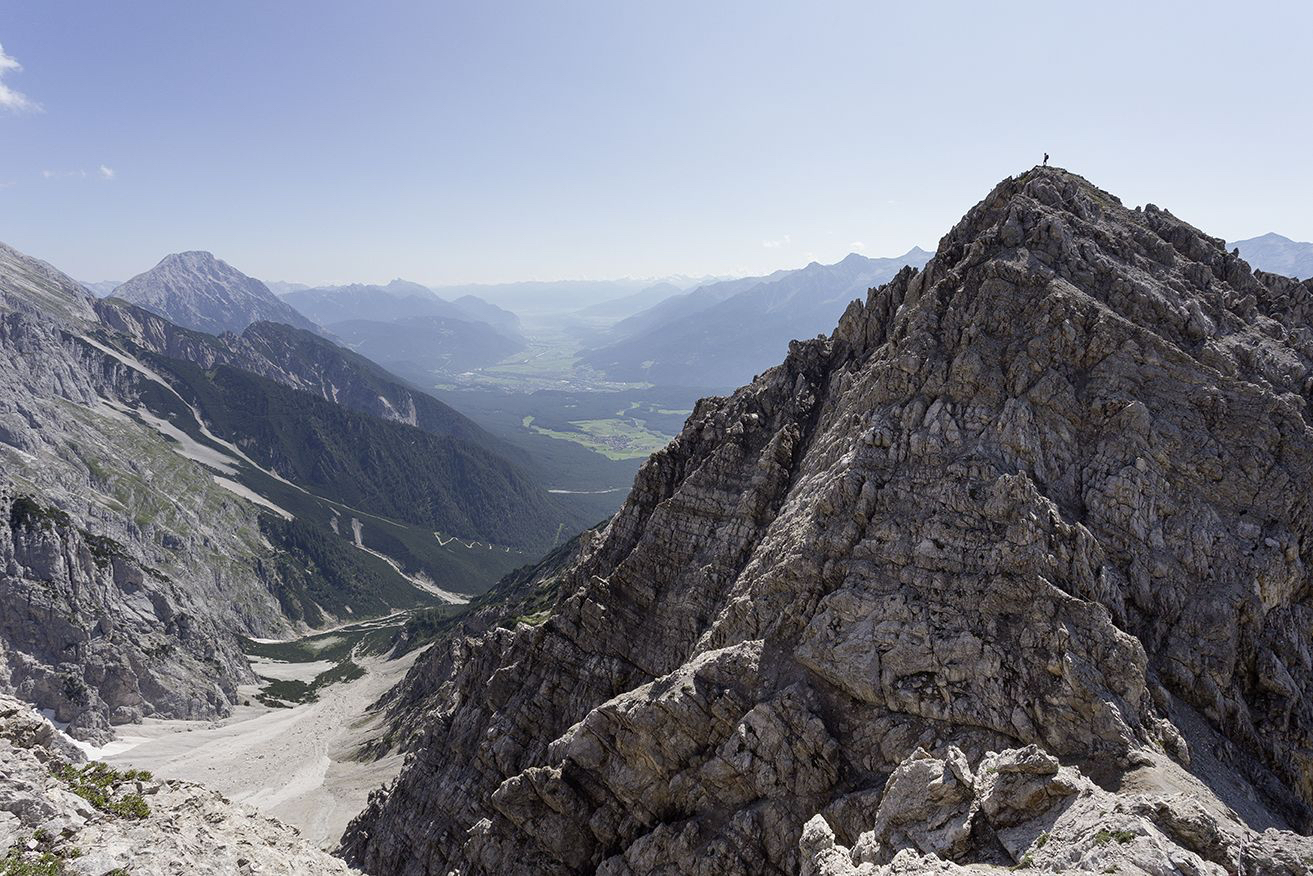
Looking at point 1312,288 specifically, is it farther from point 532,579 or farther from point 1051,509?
point 532,579

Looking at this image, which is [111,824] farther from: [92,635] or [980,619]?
[92,635]

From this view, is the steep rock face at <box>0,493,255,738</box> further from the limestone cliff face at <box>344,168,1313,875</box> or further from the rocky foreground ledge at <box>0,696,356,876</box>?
the rocky foreground ledge at <box>0,696,356,876</box>

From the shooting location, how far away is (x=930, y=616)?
35.1 meters

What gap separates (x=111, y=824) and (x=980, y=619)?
39523mm

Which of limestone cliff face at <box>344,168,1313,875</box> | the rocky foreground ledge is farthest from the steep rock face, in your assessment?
the rocky foreground ledge

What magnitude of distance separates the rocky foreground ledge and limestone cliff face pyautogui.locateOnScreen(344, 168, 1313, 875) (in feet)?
56.6

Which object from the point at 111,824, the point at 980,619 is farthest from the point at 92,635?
the point at 980,619

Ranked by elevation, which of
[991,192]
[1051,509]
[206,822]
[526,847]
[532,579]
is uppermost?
[991,192]

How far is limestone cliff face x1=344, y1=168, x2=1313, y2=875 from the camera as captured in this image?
94.0 feet

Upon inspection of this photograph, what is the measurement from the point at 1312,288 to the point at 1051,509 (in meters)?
37.1

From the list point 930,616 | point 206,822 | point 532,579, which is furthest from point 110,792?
point 532,579

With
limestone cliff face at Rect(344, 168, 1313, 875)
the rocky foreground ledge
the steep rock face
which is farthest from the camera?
the steep rock face

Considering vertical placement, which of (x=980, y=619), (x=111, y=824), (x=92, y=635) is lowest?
(x=92, y=635)

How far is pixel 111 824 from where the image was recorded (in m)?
25.4
